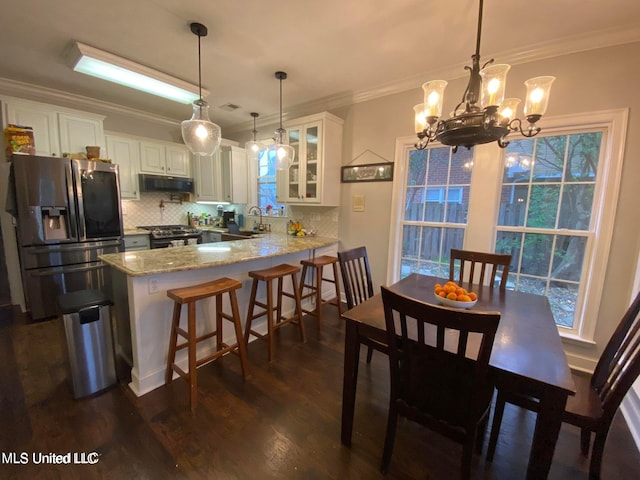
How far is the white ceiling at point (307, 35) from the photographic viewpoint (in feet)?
5.97

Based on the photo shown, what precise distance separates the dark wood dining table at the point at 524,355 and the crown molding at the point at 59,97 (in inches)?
175

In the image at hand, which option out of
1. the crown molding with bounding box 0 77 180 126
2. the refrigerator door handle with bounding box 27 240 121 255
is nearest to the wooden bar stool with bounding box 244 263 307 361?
the refrigerator door handle with bounding box 27 240 121 255

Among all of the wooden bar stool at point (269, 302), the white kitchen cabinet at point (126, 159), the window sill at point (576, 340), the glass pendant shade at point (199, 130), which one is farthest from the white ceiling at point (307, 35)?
the window sill at point (576, 340)

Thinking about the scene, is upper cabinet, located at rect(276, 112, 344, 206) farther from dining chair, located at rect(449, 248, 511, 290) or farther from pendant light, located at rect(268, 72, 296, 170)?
dining chair, located at rect(449, 248, 511, 290)

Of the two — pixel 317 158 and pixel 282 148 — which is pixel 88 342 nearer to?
pixel 282 148

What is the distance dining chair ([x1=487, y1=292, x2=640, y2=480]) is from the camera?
1094 mm

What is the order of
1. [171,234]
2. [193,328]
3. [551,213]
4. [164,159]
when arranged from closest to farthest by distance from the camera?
1. [193,328]
2. [551,213]
3. [171,234]
4. [164,159]

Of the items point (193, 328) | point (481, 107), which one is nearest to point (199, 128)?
point (193, 328)

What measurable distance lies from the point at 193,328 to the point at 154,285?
1.45 feet

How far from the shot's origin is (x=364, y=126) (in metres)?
3.25

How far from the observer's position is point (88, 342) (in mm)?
1801

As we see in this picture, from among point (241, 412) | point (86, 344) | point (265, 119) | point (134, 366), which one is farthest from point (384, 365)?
point (265, 119)

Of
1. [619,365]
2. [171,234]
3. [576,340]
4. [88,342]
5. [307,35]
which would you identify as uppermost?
[307,35]

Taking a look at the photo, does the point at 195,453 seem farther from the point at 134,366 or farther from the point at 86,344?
the point at 86,344
